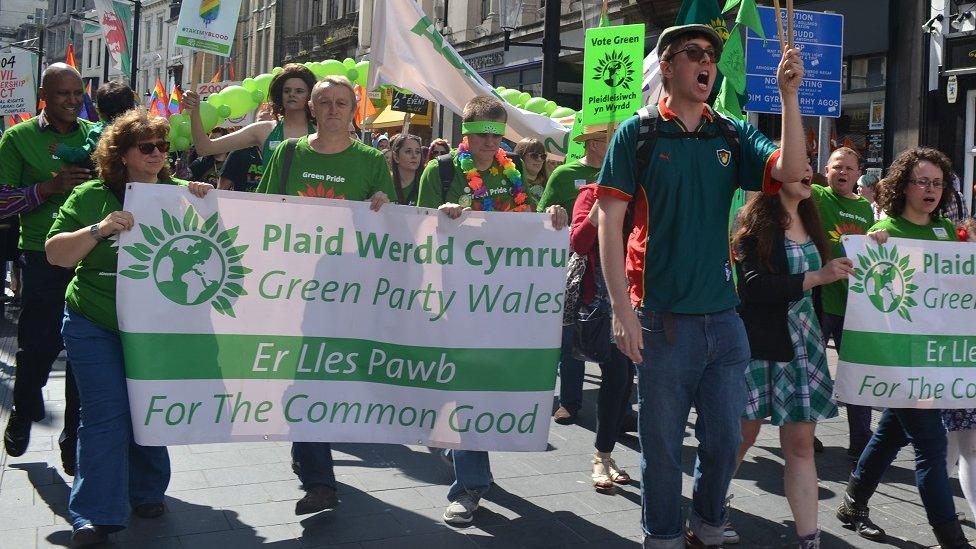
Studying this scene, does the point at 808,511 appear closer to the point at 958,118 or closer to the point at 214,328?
the point at 214,328

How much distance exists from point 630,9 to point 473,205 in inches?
682

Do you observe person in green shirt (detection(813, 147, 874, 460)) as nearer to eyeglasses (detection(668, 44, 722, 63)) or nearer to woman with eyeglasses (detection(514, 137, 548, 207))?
woman with eyeglasses (detection(514, 137, 548, 207))

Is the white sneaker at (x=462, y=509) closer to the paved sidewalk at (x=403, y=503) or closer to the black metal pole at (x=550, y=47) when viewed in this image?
the paved sidewalk at (x=403, y=503)

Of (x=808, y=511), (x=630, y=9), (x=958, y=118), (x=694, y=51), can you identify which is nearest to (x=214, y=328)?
(x=694, y=51)

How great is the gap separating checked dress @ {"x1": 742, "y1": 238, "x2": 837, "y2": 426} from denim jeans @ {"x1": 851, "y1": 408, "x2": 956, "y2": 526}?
0.52 m

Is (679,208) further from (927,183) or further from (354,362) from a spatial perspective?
(927,183)

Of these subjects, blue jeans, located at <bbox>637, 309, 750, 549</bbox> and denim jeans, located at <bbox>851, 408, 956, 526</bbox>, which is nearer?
blue jeans, located at <bbox>637, 309, 750, 549</bbox>

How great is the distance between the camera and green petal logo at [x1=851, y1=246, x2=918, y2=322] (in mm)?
5184

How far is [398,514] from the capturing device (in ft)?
16.7

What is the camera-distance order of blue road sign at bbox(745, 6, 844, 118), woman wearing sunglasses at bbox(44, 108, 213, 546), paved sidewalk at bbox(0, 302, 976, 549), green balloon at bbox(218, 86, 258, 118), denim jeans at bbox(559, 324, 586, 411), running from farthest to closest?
green balloon at bbox(218, 86, 258, 118), blue road sign at bbox(745, 6, 844, 118), denim jeans at bbox(559, 324, 586, 411), paved sidewalk at bbox(0, 302, 976, 549), woman wearing sunglasses at bbox(44, 108, 213, 546)

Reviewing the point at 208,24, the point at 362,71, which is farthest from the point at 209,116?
the point at 208,24

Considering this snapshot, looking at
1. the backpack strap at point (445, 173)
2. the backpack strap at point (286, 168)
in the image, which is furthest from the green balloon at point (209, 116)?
the backpack strap at point (286, 168)

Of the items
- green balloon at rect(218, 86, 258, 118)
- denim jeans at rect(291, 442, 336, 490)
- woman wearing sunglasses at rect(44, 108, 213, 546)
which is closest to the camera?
woman wearing sunglasses at rect(44, 108, 213, 546)

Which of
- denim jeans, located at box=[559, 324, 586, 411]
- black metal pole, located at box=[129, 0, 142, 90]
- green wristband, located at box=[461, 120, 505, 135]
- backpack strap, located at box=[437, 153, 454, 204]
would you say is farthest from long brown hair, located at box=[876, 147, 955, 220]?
black metal pole, located at box=[129, 0, 142, 90]
